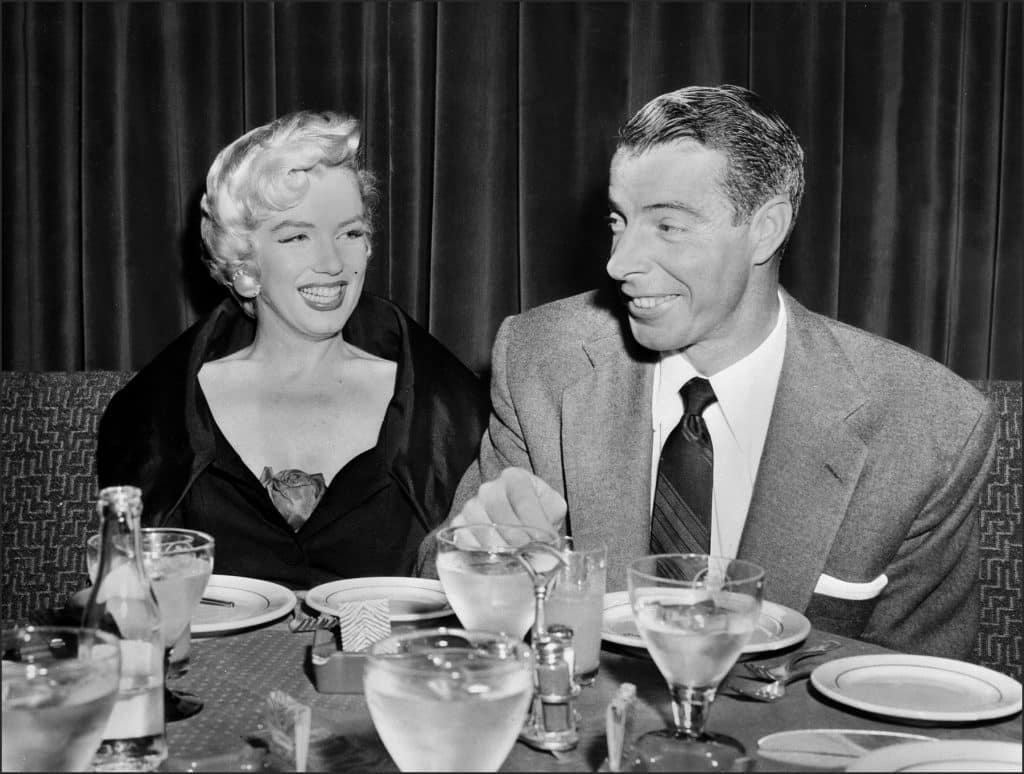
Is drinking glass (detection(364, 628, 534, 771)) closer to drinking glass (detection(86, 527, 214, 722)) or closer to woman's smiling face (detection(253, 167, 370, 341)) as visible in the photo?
drinking glass (detection(86, 527, 214, 722))

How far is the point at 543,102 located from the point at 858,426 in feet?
5.16

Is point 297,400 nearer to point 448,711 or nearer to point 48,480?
point 48,480

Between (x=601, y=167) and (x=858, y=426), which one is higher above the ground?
(x=601, y=167)

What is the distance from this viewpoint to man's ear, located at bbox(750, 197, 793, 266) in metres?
2.20

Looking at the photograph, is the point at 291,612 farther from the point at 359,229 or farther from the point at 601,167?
the point at 601,167

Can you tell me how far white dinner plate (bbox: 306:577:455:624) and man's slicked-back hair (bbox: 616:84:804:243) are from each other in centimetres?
94

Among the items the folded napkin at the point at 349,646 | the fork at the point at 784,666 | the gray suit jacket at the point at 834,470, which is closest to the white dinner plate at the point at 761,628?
the fork at the point at 784,666

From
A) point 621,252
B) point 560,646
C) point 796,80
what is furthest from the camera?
point 796,80

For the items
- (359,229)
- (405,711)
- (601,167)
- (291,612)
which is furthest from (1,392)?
(405,711)

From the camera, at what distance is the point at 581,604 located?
3.98 feet

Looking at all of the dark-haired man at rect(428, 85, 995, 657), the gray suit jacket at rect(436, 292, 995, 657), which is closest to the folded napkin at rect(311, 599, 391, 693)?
the dark-haired man at rect(428, 85, 995, 657)

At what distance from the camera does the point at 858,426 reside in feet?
6.55

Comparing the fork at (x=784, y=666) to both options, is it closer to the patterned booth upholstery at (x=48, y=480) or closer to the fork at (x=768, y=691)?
the fork at (x=768, y=691)

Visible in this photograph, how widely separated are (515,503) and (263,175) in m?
1.33
